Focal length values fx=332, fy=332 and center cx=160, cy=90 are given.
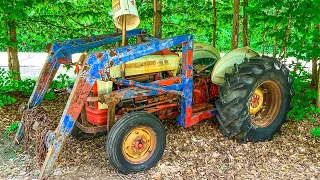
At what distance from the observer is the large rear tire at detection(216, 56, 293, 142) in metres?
4.27

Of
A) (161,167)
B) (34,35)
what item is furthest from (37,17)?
(161,167)

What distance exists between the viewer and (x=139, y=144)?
3.74 meters

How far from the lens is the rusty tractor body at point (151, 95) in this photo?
3436 millimetres

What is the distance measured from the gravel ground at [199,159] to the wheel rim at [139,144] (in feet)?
0.59

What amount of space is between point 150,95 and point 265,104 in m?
1.88

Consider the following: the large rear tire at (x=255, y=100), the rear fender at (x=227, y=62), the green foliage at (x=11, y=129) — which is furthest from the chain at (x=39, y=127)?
the rear fender at (x=227, y=62)

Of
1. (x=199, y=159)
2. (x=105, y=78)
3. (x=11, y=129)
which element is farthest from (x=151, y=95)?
(x=11, y=129)

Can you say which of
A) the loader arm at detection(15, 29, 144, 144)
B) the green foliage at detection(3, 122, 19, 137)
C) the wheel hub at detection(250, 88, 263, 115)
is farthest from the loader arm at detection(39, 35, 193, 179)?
the wheel hub at detection(250, 88, 263, 115)

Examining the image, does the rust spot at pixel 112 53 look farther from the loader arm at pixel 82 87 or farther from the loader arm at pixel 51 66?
the loader arm at pixel 51 66

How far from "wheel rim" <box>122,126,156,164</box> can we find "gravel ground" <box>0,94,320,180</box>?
18 cm

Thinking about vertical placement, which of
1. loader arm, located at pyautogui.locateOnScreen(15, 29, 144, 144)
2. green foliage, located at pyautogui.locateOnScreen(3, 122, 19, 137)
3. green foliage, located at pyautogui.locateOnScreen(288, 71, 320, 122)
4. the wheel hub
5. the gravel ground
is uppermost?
loader arm, located at pyautogui.locateOnScreen(15, 29, 144, 144)

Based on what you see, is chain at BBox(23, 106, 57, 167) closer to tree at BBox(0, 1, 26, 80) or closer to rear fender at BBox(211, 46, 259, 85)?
tree at BBox(0, 1, 26, 80)

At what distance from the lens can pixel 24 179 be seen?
3.57 m

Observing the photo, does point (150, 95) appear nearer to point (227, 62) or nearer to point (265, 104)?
point (227, 62)
